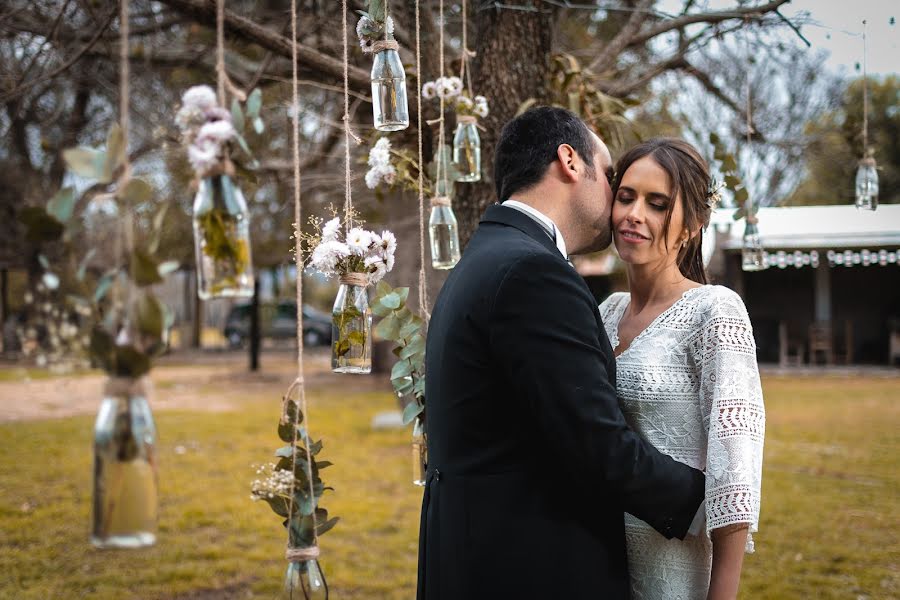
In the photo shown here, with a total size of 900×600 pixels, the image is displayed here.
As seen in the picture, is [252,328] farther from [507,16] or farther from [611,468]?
[611,468]

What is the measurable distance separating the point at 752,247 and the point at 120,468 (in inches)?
105

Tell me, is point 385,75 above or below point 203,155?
above

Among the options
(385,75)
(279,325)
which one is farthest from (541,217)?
(279,325)

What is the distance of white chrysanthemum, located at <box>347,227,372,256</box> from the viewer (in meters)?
2.04

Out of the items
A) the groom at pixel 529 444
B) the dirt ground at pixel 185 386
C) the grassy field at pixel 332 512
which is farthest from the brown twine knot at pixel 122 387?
the dirt ground at pixel 185 386

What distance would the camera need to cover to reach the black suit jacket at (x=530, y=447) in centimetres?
156

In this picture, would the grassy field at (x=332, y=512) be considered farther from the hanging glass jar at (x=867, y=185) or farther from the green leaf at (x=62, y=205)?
the green leaf at (x=62, y=205)

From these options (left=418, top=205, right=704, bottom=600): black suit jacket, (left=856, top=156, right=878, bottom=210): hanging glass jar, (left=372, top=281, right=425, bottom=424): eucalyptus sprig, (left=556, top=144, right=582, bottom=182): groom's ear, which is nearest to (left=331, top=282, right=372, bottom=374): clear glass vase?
(left=372, top=281, right=425, bottom=424): eucalyptus sprig

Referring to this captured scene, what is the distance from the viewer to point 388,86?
2.20m

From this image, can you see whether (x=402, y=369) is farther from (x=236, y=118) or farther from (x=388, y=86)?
(x=236, y=118)

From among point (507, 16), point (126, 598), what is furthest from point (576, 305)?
point (126, 598)

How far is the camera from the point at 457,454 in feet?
5.56

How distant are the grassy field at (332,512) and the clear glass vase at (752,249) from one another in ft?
6.96

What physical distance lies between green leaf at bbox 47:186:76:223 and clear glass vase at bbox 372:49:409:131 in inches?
40.6
